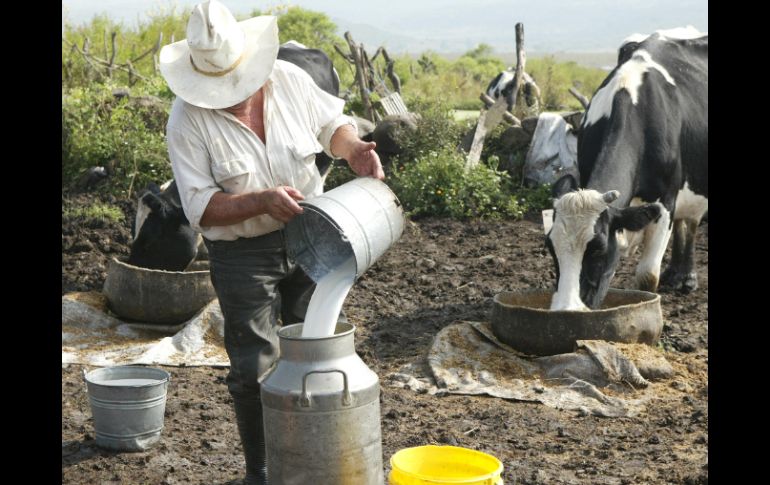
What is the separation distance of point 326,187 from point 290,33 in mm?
16602

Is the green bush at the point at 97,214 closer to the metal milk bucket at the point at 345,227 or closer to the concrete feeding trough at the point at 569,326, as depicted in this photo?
the concrete feeding trough at the point at 569,326

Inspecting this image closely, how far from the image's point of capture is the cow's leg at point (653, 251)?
6633 millimetres

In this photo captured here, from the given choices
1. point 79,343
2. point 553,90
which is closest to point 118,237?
point 79,343

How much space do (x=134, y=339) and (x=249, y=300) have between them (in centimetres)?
290

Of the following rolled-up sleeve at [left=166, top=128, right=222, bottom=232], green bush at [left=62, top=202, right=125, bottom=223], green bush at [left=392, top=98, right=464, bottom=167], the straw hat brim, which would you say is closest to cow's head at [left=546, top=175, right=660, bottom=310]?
the straw hat brim

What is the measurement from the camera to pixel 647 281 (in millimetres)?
6820

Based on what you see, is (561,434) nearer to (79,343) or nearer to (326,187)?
(79,343)

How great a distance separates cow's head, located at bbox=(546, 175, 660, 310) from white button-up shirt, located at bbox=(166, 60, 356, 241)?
2.14 m

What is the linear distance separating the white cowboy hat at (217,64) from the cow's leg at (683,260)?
459cm

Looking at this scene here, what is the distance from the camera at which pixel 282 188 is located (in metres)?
3.49

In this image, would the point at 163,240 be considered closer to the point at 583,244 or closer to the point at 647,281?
the point at 583,244

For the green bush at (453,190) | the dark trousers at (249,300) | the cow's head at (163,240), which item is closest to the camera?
the dark trousers at (249,300)

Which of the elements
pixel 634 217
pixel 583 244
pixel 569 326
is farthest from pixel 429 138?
pixel 569 326

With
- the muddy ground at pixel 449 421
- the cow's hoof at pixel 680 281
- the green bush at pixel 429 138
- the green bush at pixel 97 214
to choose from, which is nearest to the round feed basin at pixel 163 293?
the muddy ground at pixel 449 421
